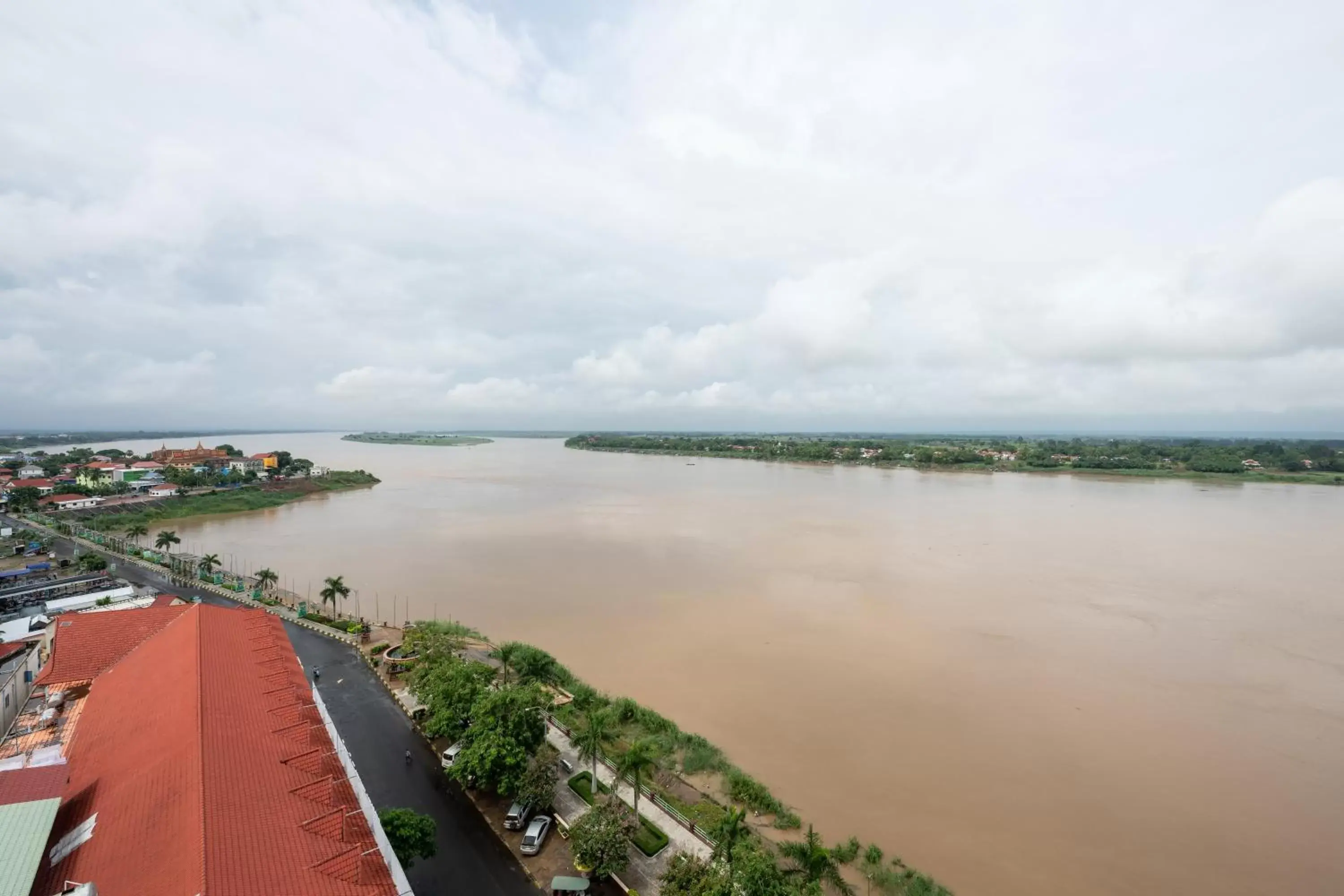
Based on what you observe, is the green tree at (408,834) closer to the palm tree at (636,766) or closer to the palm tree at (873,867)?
the palm tree at (636,766)

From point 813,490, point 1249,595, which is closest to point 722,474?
point 813,490

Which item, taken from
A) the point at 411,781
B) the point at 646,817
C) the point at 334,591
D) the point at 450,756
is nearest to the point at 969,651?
the point at 646,817

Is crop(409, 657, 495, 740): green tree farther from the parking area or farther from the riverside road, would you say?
the parking area

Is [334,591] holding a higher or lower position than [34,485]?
lower

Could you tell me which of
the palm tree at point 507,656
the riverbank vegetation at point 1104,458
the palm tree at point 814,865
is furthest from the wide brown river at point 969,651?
the riverbank vegetation at point 1104,458

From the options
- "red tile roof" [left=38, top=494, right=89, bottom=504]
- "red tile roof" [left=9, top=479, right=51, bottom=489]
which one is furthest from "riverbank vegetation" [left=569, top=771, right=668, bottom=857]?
"red tile roof" [left=9, top=479, right=51, bottom=489]

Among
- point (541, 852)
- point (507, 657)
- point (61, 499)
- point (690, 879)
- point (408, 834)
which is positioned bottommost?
point (541, 852)

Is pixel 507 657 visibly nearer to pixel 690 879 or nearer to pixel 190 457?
pixel 690 879
